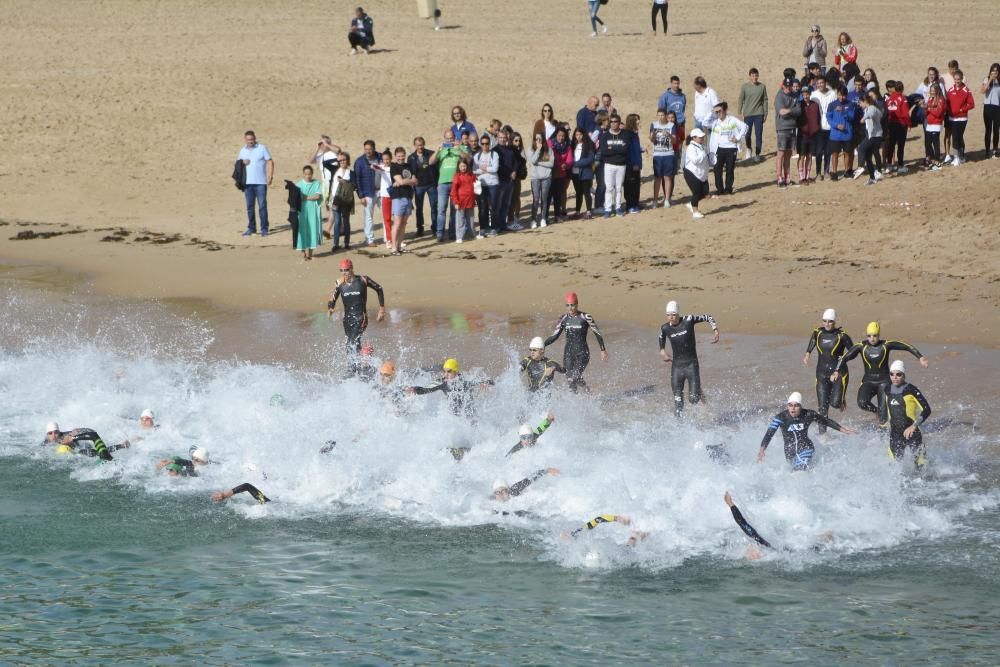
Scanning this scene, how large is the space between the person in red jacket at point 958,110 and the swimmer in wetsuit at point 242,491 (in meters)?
15.5

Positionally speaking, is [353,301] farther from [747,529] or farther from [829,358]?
[747,529]

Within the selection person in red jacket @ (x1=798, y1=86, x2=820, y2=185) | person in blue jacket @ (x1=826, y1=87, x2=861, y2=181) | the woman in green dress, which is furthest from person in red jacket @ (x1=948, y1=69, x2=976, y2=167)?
the woman in green dress

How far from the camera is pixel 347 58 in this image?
3984 centimetres

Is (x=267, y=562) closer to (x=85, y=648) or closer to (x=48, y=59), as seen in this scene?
(x=85, y=648)

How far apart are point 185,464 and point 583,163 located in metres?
11.0

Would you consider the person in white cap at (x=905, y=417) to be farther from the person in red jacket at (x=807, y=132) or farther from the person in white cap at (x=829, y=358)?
the person in red jacket at (x=807, y=132)

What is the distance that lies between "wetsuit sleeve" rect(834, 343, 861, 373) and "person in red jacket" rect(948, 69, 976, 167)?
10.1 meters

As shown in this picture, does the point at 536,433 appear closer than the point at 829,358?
Yes

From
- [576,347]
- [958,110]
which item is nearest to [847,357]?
[576,347]

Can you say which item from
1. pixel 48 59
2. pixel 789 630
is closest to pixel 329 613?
pixel 789 630

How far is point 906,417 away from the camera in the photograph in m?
16.3

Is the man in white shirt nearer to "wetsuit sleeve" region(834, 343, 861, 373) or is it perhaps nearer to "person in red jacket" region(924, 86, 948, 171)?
"person in red jacket" region(924, 86, 948, 171)

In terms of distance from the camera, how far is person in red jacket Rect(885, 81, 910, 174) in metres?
25.9

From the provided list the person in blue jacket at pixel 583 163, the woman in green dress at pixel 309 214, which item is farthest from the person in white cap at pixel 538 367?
the woman in green dress at pixel 309 214
